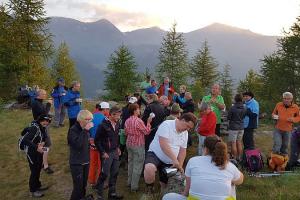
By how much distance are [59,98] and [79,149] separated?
7.22 meters

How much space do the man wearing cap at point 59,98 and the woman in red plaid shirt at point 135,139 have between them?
19.5ft

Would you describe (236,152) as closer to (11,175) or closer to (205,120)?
(205,120)

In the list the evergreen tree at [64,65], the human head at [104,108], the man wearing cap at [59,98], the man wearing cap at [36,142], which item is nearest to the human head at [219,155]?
the human head at [104,108]

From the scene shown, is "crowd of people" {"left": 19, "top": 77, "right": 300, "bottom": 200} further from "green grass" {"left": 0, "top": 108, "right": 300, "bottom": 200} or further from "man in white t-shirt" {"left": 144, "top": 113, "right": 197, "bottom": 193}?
"green grass" {"left": 0, "top": 108, "right": 300, "bottom": 200}

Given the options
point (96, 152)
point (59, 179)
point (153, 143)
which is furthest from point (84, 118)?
point (59, 179)

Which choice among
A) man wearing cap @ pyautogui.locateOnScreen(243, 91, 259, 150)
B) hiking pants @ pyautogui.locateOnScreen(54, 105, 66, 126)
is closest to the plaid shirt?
man wearing cap @ pyautogui.locateOnScreen(243, 91, 259, 150)

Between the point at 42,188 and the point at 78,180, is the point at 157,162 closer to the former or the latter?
the point at 78,180

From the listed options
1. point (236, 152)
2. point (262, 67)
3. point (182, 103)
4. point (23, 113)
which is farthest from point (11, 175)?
point (262, 67)

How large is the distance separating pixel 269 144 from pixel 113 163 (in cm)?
734

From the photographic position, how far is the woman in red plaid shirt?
28.0ft

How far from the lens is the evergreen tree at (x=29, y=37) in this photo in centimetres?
2344

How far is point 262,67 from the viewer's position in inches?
1131

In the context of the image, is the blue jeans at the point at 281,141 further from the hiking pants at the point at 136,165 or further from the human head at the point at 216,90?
the hiking pants at the point at 136,165

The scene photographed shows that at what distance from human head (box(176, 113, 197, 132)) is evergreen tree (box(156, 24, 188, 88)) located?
25183 mm
